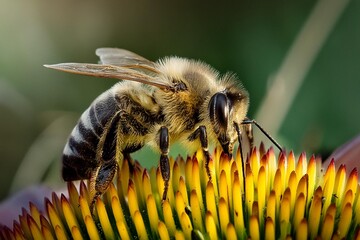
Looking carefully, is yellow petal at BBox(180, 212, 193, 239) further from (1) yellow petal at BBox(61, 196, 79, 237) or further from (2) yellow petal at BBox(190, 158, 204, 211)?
(1) yellow petal at BBox(61, 196, 79, 237)

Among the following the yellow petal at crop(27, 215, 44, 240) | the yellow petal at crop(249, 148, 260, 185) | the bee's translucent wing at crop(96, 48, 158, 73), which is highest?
the bee's translucent wing at crop(96, 48, 158, 73)

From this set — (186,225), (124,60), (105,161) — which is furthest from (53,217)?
(124,60)

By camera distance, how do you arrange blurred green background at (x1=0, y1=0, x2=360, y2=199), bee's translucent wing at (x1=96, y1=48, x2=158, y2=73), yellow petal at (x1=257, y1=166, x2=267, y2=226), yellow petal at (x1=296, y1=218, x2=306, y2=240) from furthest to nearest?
1. blurred green background at (x1=0, y1=0, x2=360, y2=199)
2. bee's translucent wing at (x1=96, y1=48, x2=158, y2=73)
3. yellow petal at (x1=257, y1=166, x2=267, y2=226)
4. yellow petal at (x1=296, y1=218, x2=306, y2=240)

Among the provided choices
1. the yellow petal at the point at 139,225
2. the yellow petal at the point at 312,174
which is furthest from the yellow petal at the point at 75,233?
the yellow petal at the point at 312,174

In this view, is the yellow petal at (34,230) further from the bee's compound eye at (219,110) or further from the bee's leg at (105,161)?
the bee's compound eye at (219,110)

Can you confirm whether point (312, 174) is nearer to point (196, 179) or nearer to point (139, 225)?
point (196, 179)

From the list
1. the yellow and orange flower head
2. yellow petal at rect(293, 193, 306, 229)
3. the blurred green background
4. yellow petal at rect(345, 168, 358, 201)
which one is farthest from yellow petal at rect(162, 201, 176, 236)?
the blurred green background

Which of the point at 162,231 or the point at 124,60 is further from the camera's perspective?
the point at 124,60
